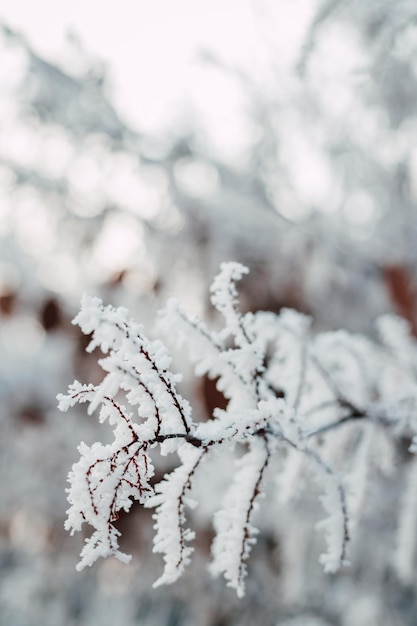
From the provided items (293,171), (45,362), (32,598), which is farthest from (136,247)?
(32,598)

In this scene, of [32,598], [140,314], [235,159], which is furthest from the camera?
[32,598]

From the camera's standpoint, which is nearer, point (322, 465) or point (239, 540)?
point (239, 540)

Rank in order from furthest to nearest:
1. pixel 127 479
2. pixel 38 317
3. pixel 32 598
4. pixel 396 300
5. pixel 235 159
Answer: pixel 32 598 < pixel 38 317 < pixel 235 159 < pixel 396 300 < pixel 127 479

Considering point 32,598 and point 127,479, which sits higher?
point 32,598

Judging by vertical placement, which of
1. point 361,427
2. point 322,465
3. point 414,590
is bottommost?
point 322,465

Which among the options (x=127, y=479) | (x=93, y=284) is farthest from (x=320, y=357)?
(x=93, y=284)

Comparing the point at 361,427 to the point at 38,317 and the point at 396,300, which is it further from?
the point at 38,317

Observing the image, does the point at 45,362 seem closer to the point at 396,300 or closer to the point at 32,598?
the point at 32,598
